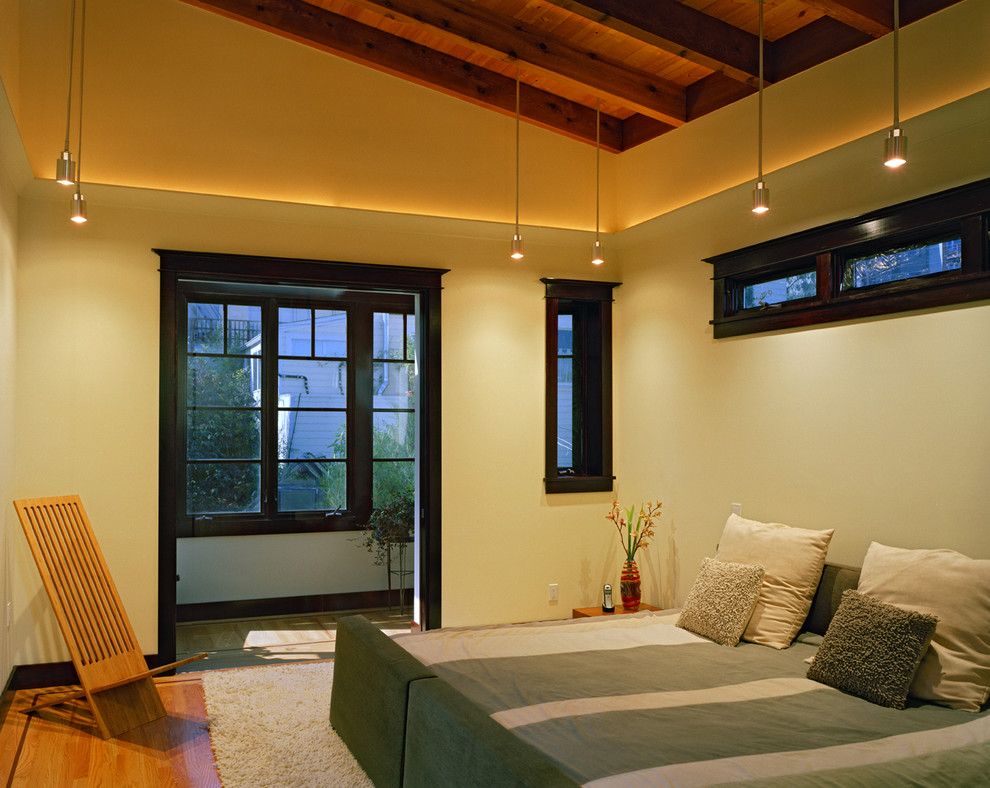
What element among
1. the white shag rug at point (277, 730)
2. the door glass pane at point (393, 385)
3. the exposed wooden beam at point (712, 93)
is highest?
the exposed wooden beam at point (712, 93)

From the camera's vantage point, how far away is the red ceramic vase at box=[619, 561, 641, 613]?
17.4ft

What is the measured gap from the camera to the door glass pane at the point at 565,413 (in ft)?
19.7

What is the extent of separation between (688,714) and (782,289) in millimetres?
2540

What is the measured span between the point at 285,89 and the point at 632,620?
368 cm

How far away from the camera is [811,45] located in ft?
14.1

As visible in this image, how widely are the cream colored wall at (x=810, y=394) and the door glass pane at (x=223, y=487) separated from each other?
2.93 meters

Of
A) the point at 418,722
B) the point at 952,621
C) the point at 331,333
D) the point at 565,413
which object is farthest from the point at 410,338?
the point at 952,621

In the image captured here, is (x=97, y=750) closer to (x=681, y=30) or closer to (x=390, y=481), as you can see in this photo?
(x=390, y=481)

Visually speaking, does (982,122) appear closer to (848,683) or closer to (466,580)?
(848,683)

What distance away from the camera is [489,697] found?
3.16 metres

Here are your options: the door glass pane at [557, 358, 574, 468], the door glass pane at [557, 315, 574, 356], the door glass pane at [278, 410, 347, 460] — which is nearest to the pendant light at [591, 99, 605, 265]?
the door glass pane at [557, 315, 574, 356]

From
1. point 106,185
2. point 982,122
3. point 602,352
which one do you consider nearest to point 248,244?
point 106,185

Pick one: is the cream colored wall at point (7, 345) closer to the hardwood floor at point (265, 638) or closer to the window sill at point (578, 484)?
the hardwood floor at point (265, 638)

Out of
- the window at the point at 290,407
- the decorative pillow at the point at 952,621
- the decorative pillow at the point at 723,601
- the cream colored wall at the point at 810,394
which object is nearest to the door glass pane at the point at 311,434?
the window at the point at 290,407
